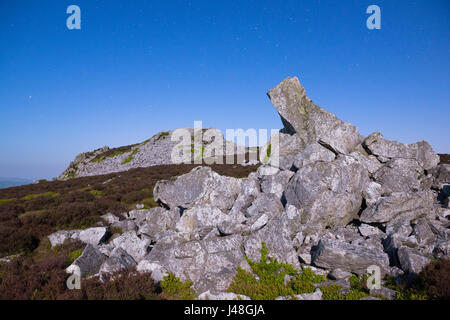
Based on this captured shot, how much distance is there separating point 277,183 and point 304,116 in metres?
5.03

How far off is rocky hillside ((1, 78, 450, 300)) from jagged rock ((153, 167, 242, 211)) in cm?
6

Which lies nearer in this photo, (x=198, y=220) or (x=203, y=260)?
(x=203, y=260)

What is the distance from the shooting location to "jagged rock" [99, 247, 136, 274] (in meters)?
7.87

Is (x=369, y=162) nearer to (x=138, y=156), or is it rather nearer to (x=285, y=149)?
(x=285, y=149)

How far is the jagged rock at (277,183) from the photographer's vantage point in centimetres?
1239

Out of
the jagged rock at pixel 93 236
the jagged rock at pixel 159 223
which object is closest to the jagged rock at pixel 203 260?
the jagged rock at pixel 159 223

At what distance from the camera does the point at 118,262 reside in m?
8.14

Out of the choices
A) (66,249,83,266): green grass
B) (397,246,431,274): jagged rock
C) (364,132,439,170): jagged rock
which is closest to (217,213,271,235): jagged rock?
(397,246,431,274): jagged rock

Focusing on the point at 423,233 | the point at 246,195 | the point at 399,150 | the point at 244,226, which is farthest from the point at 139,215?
the point at 399,150

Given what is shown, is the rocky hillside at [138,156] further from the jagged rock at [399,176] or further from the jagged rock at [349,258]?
the jagged rock at [349,258]

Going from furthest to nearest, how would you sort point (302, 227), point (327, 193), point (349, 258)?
1. point (327, 193)
2. point (302, 227)
3. point (349, 258)

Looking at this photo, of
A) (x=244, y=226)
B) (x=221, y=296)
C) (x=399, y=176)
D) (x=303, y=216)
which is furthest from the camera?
(x=399, y=176)

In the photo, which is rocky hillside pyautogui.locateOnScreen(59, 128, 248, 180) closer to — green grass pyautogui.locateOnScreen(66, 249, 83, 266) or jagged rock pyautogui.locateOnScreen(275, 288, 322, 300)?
green grass pyautogui.locateOnScreen(66, 249, 83, 266)
